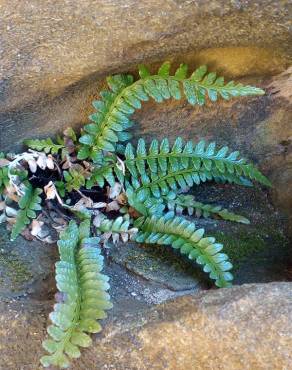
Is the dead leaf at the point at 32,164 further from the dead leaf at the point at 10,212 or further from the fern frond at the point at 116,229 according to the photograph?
the fern frond at the point at 116,229

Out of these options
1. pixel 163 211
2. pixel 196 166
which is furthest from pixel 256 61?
pixel 163 211

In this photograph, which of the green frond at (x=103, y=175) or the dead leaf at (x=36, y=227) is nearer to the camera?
the dead leaf at (x=36, y=227)

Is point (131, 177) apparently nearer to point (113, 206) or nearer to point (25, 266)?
point (113, 206)

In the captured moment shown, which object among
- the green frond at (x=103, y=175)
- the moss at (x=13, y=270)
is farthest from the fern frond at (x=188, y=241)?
the moss at (x=13, y=270)

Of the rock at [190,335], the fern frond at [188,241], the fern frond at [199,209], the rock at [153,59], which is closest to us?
the rock at [190,335]

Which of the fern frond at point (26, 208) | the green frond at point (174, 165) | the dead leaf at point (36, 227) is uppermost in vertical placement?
the green frond at point (174, 165)

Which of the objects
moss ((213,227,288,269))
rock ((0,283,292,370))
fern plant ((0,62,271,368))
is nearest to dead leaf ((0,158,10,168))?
fern plant ((0,62,271,368))

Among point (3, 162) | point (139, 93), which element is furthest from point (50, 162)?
point (139, 93)
